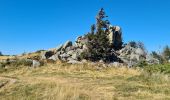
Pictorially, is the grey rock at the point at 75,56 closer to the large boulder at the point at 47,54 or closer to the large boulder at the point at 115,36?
the large boulder at the point at 47,54

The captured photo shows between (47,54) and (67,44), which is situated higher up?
(67,44)

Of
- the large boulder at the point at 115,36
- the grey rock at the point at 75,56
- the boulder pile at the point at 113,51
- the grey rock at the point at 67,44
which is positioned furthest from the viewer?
the grey rock at the point at 67,44

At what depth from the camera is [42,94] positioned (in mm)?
18375

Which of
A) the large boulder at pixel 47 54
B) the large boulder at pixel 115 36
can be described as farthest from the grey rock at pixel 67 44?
the large boulder at pixel 115 36

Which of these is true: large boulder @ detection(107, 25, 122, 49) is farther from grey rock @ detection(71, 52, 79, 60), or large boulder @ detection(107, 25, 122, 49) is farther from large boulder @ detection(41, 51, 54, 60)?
large boulder @ detection(41, 51, 54, 60)

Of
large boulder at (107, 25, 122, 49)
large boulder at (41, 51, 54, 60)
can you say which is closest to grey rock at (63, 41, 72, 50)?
large boulder at (41, 51, 54, 60)

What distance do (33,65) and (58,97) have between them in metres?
22.6

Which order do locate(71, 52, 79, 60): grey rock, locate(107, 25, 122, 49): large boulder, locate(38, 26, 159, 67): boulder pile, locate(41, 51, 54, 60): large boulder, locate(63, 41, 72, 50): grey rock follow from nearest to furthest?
locate(71, 52, 79, 60): grey rock < locate(38, 26, 159, 67): boulder pile < locate(41, 51, 54, 60): large boulder < locate(107, 25, 122, 49): large boulder < locate(63, 41, 72, 50): grey rock

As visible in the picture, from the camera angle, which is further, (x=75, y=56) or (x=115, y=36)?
(x=115, y=36)

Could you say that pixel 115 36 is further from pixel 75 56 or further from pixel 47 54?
pixel 47 54

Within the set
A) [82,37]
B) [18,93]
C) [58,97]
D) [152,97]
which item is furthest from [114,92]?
[82,37]

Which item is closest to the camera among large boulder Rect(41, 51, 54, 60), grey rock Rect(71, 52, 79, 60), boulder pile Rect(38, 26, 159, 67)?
grey rock Rect(71, 52, 79, 60)

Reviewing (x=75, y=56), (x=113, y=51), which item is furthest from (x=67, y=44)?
(x=113, y=51)

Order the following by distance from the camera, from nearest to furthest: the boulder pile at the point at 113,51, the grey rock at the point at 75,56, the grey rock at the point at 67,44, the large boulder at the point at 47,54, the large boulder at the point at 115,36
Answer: the grey rock at the point at 75,56 → the boulder pile at the point at 113,51 → the large boulder at the point at 47,54 → the large boulder at the point at 115,36 → the grey rock at the point at 67,44
